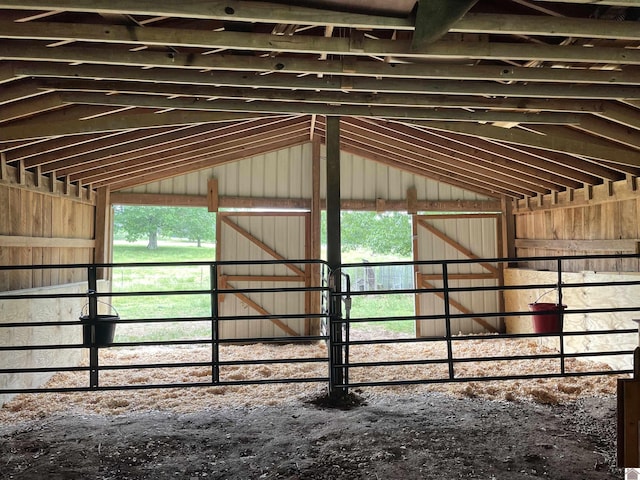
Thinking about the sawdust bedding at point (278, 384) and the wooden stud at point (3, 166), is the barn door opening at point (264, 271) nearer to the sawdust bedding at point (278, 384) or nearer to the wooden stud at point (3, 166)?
the sawdust bedding at point (278, 384)

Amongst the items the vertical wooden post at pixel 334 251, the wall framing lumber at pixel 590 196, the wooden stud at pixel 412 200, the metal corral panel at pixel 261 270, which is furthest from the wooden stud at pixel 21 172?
the wall framing lumber at pixel 590 196

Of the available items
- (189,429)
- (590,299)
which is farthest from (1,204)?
(590,299)

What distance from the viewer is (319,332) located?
7.41 metres

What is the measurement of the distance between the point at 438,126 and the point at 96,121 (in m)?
3.33

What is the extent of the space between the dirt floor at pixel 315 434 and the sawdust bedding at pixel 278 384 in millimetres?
28

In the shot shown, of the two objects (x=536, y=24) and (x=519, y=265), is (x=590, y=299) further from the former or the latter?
(x=536, y=24)

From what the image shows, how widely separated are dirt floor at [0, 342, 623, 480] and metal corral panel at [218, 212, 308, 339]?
3.02m

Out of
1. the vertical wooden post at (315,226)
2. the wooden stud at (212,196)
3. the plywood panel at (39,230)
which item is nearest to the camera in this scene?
the plywood panel at (39,230)

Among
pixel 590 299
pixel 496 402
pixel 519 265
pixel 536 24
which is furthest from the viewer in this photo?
→ pixel 519 265

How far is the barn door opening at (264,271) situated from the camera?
7355mm

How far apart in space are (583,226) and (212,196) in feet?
18.5

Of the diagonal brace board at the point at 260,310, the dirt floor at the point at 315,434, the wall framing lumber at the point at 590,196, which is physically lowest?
the dirt floor at the point at 315,434

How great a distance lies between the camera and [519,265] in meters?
7.99

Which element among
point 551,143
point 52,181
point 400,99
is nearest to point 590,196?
point 551,143
